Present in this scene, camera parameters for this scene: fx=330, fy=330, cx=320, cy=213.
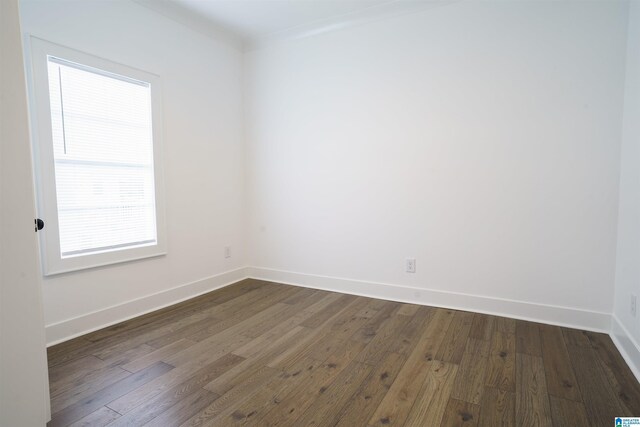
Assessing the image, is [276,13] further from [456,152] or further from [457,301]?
[457,301]

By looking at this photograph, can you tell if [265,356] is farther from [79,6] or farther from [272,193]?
[79,6]

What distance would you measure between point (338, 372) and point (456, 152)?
6.56 ft

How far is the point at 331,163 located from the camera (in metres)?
3.38

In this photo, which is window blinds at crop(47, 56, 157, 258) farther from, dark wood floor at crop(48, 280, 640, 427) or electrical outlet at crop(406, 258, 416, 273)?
electrical outlet at crop(406, 258, 416, 273)

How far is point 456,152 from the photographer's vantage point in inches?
111

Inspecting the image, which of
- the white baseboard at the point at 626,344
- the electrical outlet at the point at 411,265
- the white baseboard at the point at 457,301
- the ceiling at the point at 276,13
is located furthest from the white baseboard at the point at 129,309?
the white baseboard at the point at 626,344

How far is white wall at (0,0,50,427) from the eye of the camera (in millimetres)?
1190

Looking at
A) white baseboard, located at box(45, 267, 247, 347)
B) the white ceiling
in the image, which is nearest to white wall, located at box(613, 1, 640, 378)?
the white ceiling

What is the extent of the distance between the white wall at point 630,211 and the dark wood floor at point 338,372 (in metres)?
0.19

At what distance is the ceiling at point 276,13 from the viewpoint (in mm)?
2877

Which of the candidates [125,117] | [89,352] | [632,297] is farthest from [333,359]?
[125,117]

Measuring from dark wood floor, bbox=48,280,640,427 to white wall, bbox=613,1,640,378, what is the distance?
7.6 inches

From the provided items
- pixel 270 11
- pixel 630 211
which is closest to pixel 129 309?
pixel 270 11

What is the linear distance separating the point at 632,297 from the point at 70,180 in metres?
3.75
